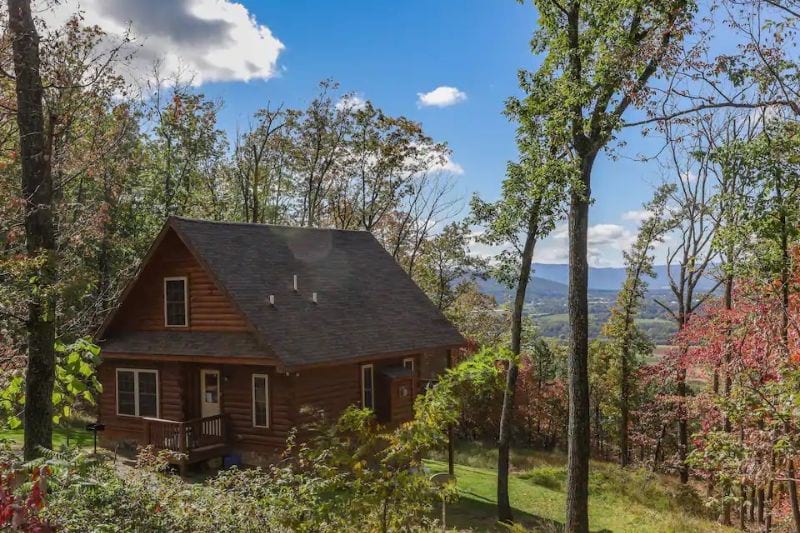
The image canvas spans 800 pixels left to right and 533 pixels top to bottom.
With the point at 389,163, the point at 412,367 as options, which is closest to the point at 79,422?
the point at 412,367

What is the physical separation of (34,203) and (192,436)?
9.91 metres

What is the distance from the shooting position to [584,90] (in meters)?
11.7

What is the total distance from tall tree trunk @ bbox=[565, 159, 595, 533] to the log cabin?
7160 mm

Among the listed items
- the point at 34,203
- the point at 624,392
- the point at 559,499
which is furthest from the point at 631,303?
the point at 34,203

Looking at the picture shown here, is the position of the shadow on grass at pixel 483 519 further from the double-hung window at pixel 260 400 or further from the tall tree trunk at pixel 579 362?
the double-hung window at pixel 260 400

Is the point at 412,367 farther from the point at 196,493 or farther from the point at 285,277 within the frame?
the point at 196,493

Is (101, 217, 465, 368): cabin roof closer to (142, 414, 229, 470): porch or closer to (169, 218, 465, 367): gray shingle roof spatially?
(169, 218, 465, 367): gray shingle roof

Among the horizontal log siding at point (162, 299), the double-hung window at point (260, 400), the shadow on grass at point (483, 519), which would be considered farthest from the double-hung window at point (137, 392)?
the shadow on grass at point (483, 519)

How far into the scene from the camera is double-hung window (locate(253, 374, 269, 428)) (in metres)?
17.6

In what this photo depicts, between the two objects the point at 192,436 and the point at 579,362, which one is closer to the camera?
the point at 579,362

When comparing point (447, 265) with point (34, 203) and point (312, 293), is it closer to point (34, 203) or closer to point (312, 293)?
point (312, 293)

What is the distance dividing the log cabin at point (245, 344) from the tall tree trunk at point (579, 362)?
716cm

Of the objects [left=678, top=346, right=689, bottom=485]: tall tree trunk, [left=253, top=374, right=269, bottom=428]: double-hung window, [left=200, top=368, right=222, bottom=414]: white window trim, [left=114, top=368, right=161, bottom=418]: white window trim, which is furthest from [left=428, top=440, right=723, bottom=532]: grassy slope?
[left=114, top=368, right=161, bottom=418]: white window trim

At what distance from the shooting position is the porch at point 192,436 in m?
17.0
